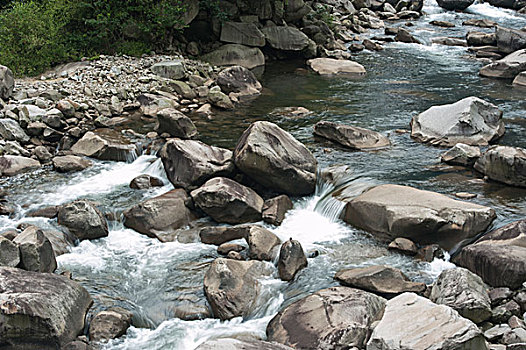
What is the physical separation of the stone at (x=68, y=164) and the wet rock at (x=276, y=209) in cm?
374

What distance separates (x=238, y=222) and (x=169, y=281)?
5.27ft

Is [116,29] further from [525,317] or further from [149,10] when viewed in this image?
[525,317]

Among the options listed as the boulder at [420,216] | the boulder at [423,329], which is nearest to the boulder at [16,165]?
the boulder at [420,216]

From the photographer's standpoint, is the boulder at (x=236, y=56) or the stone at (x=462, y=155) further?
the boulder at (x=236, y=56)

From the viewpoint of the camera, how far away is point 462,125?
10.2 m

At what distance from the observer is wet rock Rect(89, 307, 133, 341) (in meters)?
5.40

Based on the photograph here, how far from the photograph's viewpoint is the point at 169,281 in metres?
6.48

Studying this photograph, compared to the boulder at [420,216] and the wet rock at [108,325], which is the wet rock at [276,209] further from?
the wet rock at [108,325]

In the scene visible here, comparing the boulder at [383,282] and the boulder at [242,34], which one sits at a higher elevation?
the boulder at [242,34]

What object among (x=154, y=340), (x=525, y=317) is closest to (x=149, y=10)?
(x=154, y=340)

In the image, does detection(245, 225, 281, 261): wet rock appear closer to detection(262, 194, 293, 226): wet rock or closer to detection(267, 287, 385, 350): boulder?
detection(262, 194, 293, 226): wet rock

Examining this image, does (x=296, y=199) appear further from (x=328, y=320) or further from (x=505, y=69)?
(x=505, y=69)

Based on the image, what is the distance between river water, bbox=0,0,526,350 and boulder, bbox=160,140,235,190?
394 millimetres

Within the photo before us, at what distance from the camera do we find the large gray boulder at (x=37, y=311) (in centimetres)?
485
